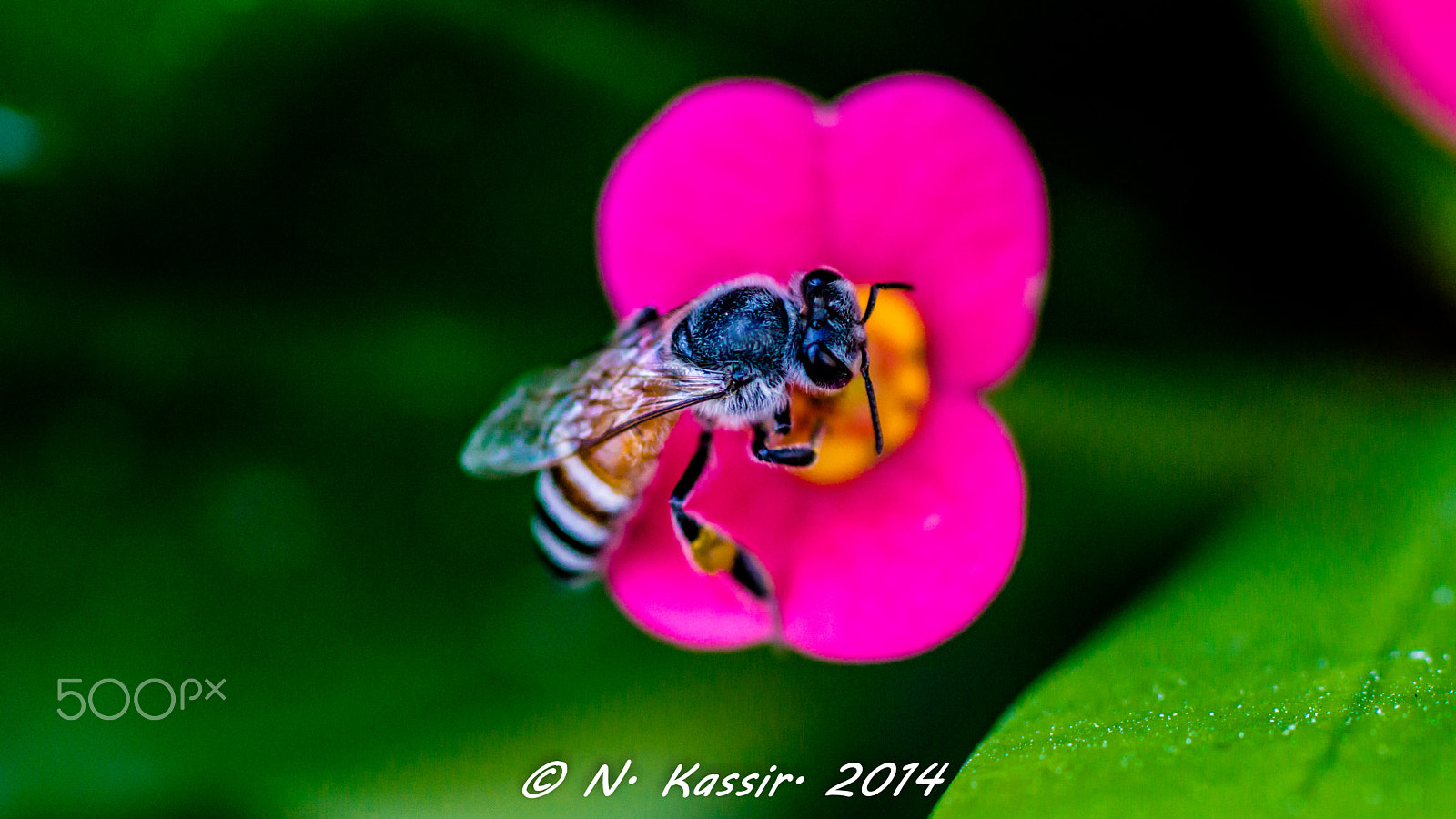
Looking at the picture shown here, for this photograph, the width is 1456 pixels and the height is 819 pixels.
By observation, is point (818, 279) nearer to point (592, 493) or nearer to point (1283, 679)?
point (592, 493)

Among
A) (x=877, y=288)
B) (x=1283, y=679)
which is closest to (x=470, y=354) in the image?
(x=877, y=288)

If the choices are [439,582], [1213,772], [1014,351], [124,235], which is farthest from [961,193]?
[124,235]

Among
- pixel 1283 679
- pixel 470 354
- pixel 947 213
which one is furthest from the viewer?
pixel 470 354

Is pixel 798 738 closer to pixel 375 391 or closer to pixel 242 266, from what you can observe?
pixel 375 391

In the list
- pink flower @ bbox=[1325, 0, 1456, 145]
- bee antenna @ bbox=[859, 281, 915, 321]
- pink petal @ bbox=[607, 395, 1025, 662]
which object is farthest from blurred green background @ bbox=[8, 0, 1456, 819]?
bee antenna @ bbox=[859, 281, 915, 321]

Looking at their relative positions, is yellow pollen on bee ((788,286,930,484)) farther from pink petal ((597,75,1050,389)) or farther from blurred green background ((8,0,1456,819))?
blurred green background ((8,0,1456,819))
